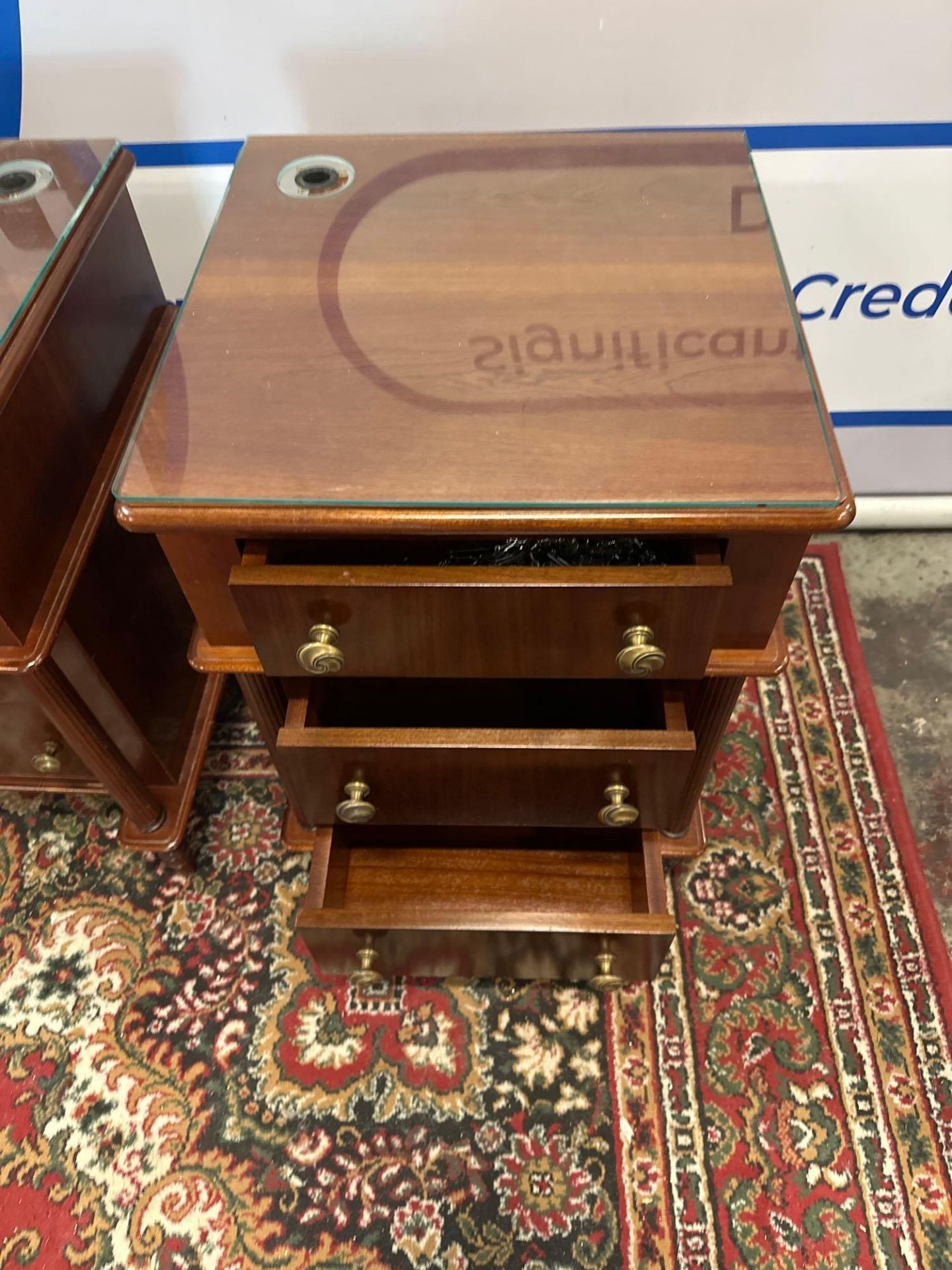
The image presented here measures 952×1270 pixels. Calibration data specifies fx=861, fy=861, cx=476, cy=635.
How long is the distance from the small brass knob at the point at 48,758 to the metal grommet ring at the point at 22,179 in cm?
51

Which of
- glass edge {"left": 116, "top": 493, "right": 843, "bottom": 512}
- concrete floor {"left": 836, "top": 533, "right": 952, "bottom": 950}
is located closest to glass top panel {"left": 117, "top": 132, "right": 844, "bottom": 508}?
glass edge {"left": 116, "top": 493, "right": 843, "bottom": 512}

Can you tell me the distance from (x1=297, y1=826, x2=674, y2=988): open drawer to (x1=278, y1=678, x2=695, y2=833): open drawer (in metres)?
0.05

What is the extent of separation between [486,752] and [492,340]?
32 cm

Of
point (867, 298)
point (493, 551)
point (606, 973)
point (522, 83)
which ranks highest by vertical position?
point (522, 83)

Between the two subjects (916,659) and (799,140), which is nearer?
(799,140)

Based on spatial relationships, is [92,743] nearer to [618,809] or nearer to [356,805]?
[356,805]

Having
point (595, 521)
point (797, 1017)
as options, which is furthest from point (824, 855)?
point (595, 521)

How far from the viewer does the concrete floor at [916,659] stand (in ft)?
3.56

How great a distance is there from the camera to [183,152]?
975 mm

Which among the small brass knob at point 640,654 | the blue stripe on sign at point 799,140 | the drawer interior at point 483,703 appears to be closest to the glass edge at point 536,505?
the small brass knob at point 640,654

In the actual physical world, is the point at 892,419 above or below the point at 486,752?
above

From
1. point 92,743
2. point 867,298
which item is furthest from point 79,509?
point 867,298

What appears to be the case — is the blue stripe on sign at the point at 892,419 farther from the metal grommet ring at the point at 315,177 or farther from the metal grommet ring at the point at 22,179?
the metal grommet ring at the point at 22,179

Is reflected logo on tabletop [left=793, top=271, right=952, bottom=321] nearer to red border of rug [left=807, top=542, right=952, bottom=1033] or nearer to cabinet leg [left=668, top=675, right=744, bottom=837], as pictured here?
red border of rug [left=807, top=542, right=952, bottom=1033]
